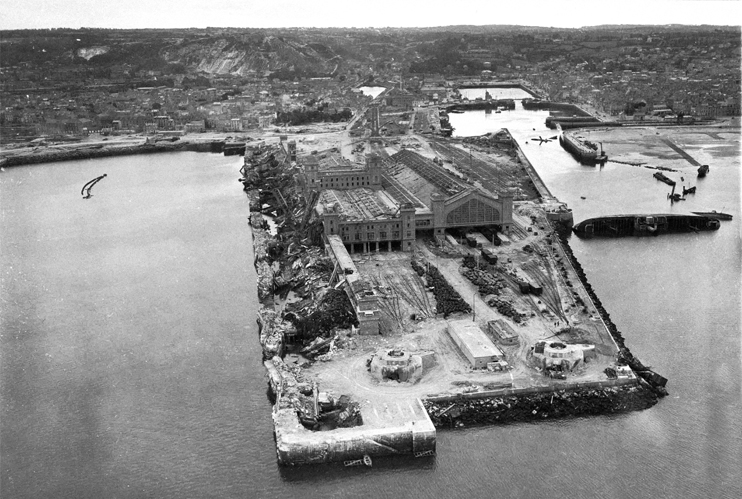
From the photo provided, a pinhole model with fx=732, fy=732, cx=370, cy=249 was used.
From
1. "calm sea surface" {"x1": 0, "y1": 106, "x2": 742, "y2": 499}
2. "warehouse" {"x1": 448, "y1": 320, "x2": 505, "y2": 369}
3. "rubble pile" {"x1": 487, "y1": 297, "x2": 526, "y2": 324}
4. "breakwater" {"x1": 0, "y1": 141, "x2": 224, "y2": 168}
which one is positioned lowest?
"breakwater" {"x1": 0, "y1": 141, "x2": 224, "y2": 168}

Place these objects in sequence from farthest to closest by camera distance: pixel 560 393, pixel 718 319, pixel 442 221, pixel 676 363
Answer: pixel 442 221 < pixel 718 319 < pixel 676 363 < pixel 560 393

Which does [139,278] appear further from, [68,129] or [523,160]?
[68,129]

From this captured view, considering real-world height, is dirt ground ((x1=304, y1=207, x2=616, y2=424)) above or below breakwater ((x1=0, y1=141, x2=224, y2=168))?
above

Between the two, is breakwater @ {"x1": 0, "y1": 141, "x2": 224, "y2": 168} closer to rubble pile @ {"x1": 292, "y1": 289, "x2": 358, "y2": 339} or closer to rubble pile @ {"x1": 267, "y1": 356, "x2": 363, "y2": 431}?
rubble pile @ {"x1": 292, "y1": 289, "x2": 358, "y2": 339}

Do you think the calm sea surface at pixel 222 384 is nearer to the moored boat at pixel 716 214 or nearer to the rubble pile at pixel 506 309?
the moored boat at pixel 716 214

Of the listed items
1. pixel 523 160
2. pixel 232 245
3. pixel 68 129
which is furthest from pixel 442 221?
pixel 68 129

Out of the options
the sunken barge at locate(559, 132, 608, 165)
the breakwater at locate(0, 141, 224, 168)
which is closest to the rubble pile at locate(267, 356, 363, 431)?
the sunken barge at locate(559, 132, 608, 165)

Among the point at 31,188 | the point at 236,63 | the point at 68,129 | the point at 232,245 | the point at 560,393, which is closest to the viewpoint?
the point at 560,393
